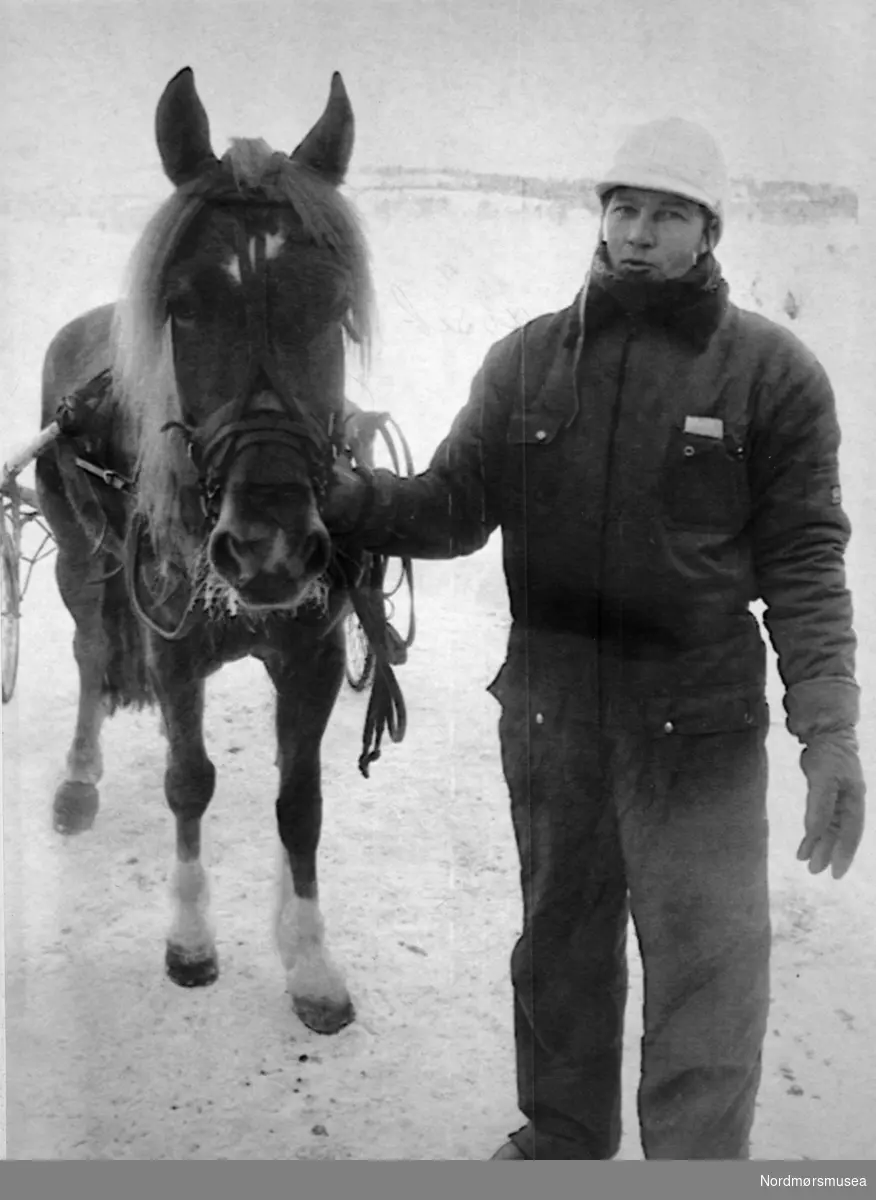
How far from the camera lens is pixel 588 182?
1.72m

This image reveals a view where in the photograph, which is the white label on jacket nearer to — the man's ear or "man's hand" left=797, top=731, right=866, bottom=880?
the man's ear

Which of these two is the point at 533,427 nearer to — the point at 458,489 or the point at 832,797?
the point at 458,489

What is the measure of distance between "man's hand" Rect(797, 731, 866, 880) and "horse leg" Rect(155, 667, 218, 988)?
0.86 m

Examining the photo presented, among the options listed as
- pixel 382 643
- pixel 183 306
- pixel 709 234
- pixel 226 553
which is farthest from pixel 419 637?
pixel 709 234

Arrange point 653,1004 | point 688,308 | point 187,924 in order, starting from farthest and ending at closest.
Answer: point 187,924
point 653,1004
point 688,308

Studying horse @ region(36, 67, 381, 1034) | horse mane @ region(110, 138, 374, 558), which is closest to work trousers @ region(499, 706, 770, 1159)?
horse @ region(36, 67, 381, 1034)

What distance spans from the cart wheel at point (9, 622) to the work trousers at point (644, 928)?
0.77 m

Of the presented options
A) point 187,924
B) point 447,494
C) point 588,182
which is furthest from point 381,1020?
point 588,182

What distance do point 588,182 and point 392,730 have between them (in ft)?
2.70

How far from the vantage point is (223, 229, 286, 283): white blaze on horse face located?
160 cm

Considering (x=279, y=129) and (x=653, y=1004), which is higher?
(x=279, y=129)

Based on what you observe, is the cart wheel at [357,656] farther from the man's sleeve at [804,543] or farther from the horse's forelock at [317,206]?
the man's sleeve at [804,543]

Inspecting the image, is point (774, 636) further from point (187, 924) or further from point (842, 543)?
point (187, 924)

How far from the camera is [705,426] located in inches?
64.7
